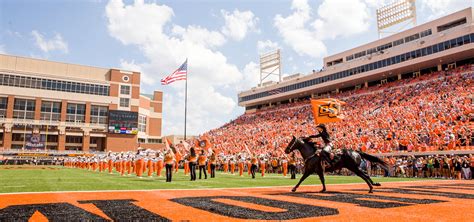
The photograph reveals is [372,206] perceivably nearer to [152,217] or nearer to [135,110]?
[152,217]

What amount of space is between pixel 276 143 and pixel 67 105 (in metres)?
49.5

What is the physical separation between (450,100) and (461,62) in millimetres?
16829

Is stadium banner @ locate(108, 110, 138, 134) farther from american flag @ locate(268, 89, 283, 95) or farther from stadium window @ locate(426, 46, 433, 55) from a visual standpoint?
stadium window @ locate(426, 46, 433, 55)

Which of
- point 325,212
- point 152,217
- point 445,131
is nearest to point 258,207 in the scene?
point 325,212

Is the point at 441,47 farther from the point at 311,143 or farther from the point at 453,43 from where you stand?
the point at 311,143

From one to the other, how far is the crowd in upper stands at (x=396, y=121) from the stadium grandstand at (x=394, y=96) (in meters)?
0.07

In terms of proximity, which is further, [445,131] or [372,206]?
[445,131]

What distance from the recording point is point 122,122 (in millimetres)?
70812

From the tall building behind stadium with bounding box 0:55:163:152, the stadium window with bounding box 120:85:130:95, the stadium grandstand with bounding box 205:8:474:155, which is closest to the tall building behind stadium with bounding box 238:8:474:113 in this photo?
the stadium grandstand with bounding box 205:8:474:155

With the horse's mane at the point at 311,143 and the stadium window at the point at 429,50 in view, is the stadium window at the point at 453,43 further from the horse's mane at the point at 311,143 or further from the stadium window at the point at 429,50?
the horse's mane at the point at 311,143

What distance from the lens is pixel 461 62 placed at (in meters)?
44.5

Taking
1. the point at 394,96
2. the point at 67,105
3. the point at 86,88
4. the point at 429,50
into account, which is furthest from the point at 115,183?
the point at 86,88

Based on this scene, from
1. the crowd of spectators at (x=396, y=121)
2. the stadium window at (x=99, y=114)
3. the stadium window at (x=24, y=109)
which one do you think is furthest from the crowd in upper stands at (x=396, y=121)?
the stadium window at (x=24, y=109)

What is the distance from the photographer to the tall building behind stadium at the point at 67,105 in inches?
2542
